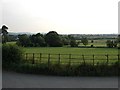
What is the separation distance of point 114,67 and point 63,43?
49605mm

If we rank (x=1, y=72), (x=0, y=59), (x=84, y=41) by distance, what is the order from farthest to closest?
(x=84, y=41) < (x=0, y=59) < (x=1, y=72)

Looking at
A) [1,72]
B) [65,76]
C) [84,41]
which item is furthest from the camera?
[84,41]

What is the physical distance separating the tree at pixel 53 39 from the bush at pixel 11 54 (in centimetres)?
4140

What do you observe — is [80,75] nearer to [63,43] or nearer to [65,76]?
[65,76]

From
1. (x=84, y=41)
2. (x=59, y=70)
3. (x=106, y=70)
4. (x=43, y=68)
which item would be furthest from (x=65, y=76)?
(x=84, y=41)

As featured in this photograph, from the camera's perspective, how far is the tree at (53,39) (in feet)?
196

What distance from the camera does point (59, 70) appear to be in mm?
14312

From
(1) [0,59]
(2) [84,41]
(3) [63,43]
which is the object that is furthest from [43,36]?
(1) [0,59]

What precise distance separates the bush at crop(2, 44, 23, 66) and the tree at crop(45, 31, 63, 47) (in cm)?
4140

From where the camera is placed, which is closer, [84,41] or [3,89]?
[3,89]

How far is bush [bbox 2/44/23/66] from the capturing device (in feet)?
53.9

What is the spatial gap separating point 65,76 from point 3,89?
15.9 feet

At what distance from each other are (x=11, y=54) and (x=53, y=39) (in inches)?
1840

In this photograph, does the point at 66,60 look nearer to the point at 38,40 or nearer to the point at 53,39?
the point at 38,40
